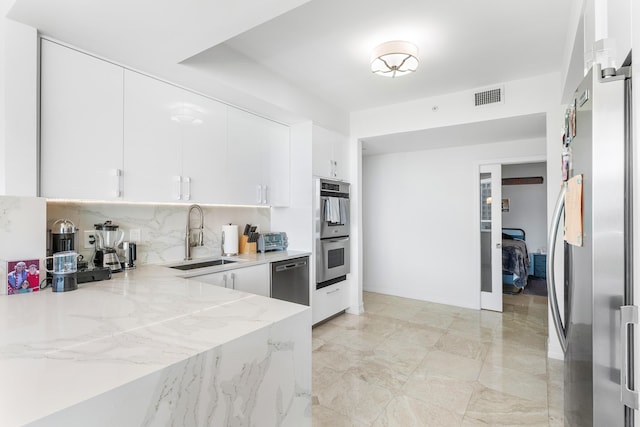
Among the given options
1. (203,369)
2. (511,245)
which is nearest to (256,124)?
(203,369)

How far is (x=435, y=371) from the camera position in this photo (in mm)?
2680

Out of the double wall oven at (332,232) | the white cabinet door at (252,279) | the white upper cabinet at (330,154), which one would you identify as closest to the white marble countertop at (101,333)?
the white cabinet door at (252,279)

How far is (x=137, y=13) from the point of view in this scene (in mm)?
1688

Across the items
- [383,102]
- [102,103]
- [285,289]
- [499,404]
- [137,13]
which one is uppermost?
[383,102]

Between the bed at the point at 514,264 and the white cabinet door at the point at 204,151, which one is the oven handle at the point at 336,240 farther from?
the bed at the point at 514,264

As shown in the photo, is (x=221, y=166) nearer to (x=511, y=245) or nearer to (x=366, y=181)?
(x=366, y=181)

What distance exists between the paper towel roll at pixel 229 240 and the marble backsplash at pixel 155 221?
0.07 meters

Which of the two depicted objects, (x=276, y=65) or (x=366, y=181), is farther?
(x=366, y=181)

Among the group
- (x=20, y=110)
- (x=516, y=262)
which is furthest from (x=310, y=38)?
(x=516, y=262)

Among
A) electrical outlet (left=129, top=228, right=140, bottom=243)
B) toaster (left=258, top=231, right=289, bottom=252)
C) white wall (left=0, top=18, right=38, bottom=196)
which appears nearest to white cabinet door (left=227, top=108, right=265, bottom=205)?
toaster (left=258, top=231, right=289, bottom=252)

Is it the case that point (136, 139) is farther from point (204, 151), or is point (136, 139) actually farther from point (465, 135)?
point (465, 135)

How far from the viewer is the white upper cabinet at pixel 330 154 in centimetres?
368

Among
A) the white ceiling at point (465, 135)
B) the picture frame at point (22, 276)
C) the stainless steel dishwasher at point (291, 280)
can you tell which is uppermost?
the white ceiling at point (465, 135)

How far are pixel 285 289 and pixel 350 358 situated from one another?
2.98 ft
